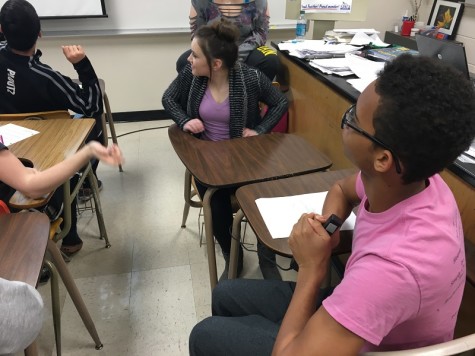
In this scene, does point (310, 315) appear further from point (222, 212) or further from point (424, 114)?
point (222, 212)

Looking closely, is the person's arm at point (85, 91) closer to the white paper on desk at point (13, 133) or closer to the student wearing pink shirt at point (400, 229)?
the white paper on desk at point (13, 133)

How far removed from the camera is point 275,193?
1216 mm

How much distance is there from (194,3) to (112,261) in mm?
1747

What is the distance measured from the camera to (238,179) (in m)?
1.34

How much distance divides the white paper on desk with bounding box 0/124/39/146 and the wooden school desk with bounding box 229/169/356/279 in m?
0.92

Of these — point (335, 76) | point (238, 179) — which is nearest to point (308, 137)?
point (335, 76)

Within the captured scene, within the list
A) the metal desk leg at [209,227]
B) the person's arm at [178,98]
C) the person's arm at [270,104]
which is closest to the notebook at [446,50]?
the person's arm at [270,104]

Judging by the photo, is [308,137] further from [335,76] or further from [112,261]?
[112,261]

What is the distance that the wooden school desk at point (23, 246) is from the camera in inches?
35.4

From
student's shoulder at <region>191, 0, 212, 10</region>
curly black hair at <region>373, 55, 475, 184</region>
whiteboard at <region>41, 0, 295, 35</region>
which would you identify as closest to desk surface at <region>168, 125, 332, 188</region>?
curly black hair at <region>373, 55, 475, 184</region>

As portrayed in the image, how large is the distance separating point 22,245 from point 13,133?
748 millimetres

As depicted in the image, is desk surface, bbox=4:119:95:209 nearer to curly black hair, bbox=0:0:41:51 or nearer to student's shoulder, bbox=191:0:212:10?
curly black hair, bbox=0:0:41:51

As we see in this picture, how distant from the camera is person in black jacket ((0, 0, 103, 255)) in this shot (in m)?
1.62

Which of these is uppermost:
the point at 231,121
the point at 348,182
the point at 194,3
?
the point at 194,3
